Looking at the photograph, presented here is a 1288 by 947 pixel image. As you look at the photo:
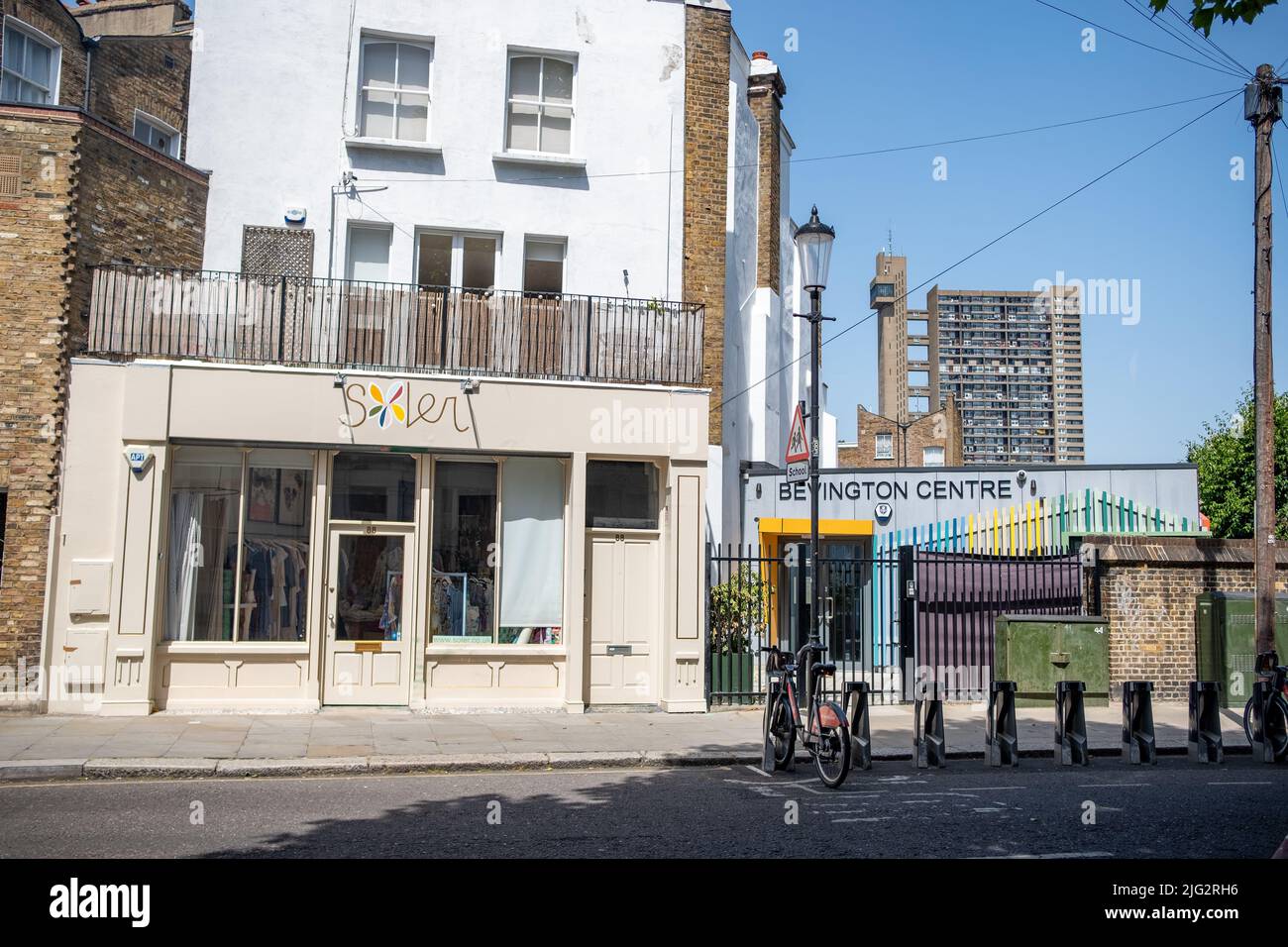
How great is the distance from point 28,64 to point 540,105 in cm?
861

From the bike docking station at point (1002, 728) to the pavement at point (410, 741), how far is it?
22.3 inches

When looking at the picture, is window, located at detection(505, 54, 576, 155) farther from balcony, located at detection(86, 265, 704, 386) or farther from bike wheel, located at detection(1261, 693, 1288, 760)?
bike wheel, located at detection(1261, 693, 1288, 760)

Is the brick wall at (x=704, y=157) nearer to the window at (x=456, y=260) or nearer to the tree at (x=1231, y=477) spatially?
the window at (x=456, y=260)

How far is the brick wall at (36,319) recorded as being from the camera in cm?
1373

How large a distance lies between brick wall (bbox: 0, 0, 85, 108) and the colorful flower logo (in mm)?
8757

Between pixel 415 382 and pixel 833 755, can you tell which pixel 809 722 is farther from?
pixel 415 382

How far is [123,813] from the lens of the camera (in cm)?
857

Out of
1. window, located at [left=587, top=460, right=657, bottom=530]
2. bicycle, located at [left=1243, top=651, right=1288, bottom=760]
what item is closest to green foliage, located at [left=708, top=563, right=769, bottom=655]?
window, located at [left=587, top=460, right=657, bottom=530]

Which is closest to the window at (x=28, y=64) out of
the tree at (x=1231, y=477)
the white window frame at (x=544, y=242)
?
the white window frame at (x=544, y=242)

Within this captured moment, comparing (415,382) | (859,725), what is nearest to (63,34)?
(415,382)

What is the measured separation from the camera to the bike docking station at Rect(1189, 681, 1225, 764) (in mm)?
12406

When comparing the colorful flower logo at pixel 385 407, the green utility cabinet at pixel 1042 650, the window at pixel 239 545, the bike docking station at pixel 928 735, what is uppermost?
the colorful flower logo at pixel 385 407

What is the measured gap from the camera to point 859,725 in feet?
37.0
